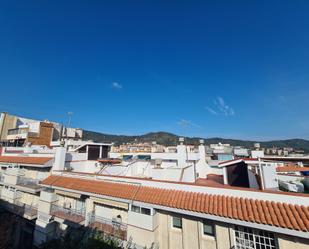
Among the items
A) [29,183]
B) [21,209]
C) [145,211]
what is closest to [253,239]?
[145,211]

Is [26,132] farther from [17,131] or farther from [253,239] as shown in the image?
[253,239]

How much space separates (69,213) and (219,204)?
44.7 ft

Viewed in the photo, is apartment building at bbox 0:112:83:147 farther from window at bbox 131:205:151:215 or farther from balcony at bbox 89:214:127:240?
window at bbox 131:205:151:215

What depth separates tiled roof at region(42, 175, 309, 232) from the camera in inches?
307

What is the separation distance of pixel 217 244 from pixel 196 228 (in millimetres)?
1298

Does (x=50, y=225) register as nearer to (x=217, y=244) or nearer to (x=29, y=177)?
(x=29, y=177)

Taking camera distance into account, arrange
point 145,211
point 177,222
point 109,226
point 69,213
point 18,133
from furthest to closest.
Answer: point 18,133, point 69,213, point 109,226, point 145,211, point 177,222

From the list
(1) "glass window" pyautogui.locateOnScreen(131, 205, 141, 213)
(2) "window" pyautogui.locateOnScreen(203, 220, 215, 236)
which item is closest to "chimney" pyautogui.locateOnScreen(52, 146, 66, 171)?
(1) "glass window" pyautogui.locateOnScreen(131, 205, 141, 213)

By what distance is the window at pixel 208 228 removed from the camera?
9.91m

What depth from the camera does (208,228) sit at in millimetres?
10062

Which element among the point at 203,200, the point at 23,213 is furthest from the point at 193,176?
the point at 23,213

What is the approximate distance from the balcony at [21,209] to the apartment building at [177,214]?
3.83 meters

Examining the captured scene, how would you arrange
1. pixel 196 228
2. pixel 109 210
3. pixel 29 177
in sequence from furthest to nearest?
pixel 29 177
pixel 109 210
pixel 196 228

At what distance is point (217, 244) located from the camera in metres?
9.43
